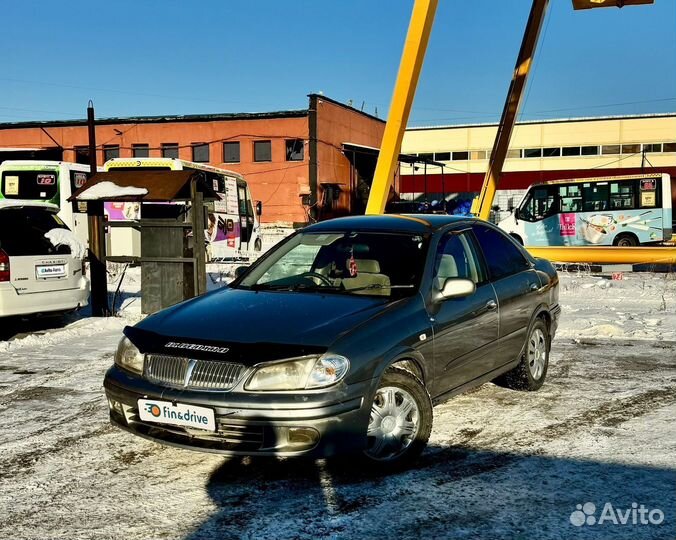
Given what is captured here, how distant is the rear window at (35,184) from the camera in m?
17.5

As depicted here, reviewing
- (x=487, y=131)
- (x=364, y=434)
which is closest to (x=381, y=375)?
(x=364, y=434)

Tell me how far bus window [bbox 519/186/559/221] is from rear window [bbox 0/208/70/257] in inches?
696

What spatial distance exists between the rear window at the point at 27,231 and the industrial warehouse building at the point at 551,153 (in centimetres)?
4396

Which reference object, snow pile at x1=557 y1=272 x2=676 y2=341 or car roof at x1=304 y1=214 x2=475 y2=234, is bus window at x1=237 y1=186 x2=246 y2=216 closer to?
snow pile at x1=557 y1=272 x2=676 y2=341

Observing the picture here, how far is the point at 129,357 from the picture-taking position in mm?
4391

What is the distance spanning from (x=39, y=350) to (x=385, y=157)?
6973 millimetres

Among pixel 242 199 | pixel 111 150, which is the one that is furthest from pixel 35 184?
pixel 111 150

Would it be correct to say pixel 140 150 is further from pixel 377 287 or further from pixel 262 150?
pixel 377 287

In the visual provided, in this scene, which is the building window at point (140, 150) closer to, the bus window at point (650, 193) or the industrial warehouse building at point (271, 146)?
the industrial warehouse building at point (271, 146)

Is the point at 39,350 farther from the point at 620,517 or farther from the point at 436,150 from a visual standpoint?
the point at 436,150

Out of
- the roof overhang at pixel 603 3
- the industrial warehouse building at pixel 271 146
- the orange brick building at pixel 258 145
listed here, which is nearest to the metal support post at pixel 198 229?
the roof overhang at pixel 603 3

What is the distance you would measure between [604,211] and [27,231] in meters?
18.4

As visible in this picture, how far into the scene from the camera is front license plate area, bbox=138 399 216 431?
3857 mm

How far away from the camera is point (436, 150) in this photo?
59.8 metres
